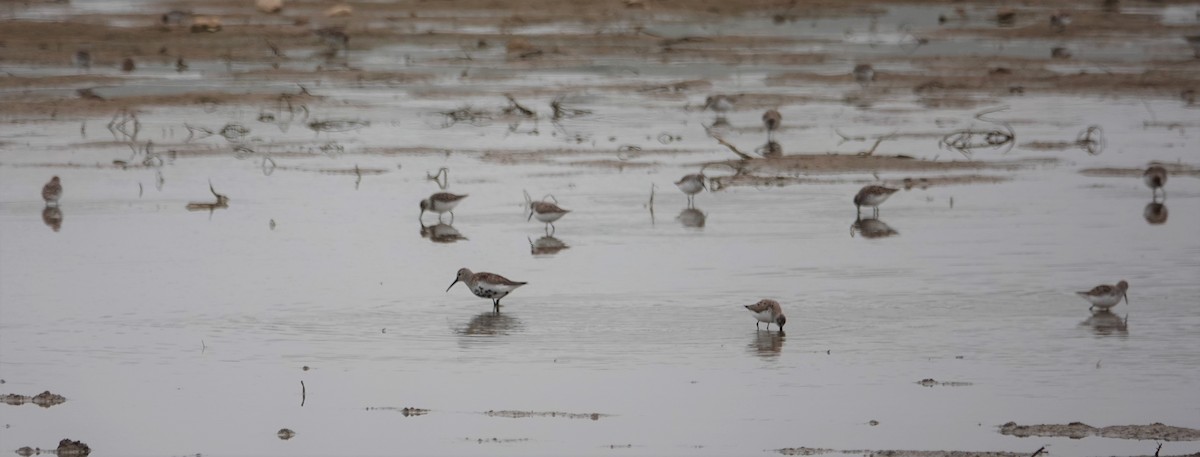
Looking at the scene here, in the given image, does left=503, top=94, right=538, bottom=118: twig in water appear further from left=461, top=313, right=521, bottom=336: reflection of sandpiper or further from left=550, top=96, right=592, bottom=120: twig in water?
left=461, top=313, right=521, bottom=336: reflection of sandpiper

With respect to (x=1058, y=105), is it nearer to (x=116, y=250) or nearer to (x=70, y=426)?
(x=116, y=250)

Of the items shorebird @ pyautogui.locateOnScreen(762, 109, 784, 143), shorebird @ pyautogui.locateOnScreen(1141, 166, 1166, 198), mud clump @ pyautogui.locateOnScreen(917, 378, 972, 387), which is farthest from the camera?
shorebird @ pyautogui.locateOnScreen(762, 109, 784, 143)

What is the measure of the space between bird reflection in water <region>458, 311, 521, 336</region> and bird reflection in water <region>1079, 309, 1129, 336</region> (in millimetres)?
4067

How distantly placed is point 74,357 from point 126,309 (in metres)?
1.76

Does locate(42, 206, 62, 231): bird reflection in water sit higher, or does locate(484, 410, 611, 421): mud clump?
locate(42, 206, 62, 231): bird reflection in water

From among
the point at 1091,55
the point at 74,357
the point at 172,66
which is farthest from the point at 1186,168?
the point at 172,66

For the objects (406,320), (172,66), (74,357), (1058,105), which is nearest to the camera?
(74,357)

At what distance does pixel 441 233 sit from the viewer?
59.9ft

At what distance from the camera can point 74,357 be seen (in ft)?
41.6

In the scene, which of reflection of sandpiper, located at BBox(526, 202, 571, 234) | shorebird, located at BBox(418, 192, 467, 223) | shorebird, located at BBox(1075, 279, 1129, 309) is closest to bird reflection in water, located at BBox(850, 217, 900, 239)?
reflection of sandpiper, located at BBox(526, 202, 571, 234)

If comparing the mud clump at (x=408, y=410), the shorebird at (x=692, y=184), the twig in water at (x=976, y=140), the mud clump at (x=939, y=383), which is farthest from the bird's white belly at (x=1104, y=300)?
the twig in water at (x=976, y=140)

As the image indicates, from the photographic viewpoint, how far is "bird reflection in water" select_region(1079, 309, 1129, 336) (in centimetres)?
1340

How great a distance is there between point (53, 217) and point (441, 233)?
4046 mm

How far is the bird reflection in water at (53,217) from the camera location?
61.2ft
